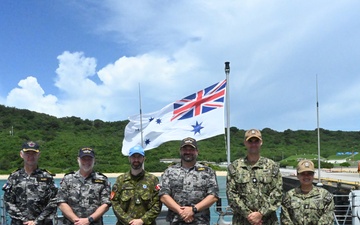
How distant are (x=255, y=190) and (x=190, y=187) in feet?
2.43

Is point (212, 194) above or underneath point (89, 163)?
underneath

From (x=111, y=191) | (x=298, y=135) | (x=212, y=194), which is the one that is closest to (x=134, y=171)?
(x=111, y=191)

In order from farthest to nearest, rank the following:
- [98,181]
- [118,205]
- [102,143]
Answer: [102,143], [98,181], [118,205]

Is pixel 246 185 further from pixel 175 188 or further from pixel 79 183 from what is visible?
pixel 79 183

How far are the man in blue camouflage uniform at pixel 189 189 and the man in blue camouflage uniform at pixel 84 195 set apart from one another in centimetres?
75

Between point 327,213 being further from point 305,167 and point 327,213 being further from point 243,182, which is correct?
point 243,182

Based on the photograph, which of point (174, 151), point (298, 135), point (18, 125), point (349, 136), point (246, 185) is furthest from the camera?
point (349, 136)

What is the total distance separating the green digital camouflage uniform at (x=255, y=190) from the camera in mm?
4785

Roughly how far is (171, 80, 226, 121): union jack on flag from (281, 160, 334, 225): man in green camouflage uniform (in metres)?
4.88

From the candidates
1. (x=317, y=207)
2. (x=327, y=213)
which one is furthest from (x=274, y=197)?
(x=327, y=213)

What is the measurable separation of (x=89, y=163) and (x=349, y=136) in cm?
10937

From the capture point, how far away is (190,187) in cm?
489

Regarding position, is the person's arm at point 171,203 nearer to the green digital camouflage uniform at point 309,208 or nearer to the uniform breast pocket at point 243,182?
the uniform breast pocket at point 243,182

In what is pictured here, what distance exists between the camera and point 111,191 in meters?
5.12
